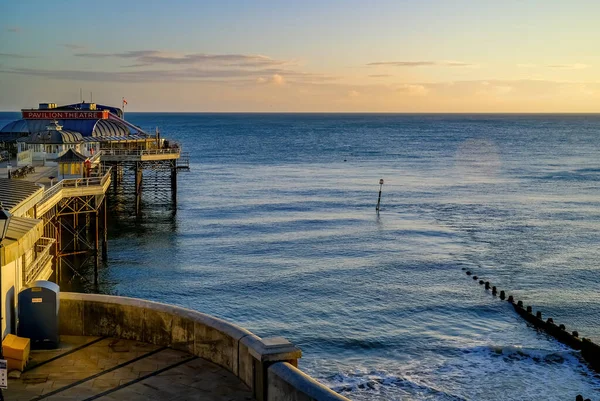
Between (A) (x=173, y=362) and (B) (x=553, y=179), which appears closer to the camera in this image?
(A) (x=173, y=362)

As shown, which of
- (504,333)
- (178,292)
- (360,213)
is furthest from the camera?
(360,213)

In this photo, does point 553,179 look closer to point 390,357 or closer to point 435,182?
point 435,182

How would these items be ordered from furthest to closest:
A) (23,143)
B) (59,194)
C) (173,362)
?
(23,143) < (59,194) < (173,362)

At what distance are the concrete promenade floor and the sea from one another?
14.9 meters

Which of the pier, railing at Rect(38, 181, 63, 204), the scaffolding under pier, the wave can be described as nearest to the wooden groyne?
the wave

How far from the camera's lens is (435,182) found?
320 ft

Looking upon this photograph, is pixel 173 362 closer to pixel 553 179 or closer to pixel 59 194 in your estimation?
pixel 59 194

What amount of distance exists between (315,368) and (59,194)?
659 inches

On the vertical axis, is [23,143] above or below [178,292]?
above

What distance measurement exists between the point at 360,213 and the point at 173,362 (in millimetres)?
57338

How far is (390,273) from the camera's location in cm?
4569

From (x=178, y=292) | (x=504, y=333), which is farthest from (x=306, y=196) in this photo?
(x=504, y=333)

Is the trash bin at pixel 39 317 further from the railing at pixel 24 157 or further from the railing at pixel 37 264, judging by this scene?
the railing at pixel 24 157

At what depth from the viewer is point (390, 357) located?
3089cm
